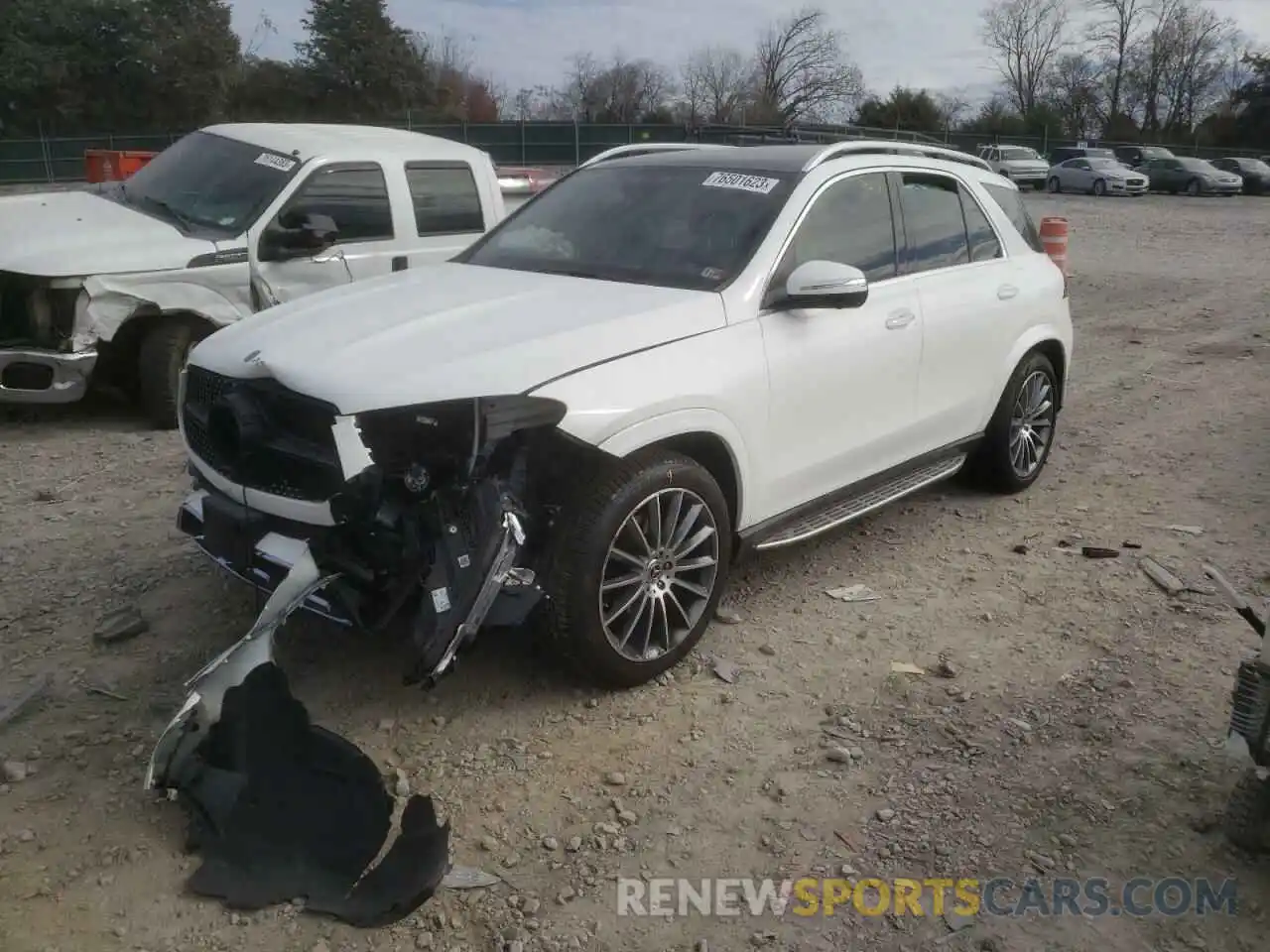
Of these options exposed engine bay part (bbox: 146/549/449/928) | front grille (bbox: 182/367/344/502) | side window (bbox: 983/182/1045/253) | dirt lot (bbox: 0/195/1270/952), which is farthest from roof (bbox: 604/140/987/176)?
exposed engine bay part (bbox: 146/549/449/928)

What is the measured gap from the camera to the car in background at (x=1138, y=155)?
40656 millimetres

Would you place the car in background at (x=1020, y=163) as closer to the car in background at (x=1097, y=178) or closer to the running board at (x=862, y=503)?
the car in background at (x=1097, y=178)

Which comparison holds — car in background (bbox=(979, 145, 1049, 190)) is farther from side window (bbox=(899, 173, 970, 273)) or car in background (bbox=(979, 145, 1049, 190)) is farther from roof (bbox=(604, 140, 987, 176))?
roof (bbox=(604, 140, 987, 176))

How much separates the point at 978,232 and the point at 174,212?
507cm

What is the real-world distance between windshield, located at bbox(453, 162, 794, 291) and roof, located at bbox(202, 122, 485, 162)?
2727 millimetres

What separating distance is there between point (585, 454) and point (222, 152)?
5253 millimetres

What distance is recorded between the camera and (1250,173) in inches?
1572

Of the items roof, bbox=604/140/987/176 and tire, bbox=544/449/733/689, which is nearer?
tire, bbox=544/449/733/689

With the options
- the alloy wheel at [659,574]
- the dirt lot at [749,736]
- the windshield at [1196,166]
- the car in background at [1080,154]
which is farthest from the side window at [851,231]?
the windshield at [1196,166]

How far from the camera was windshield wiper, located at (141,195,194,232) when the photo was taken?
23.3ft

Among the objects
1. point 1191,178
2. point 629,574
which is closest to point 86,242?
point 629,574

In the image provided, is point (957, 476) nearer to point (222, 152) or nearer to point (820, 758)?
point (820, 758)

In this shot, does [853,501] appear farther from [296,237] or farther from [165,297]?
[165,297]

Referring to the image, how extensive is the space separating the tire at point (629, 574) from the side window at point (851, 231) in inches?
39.7
